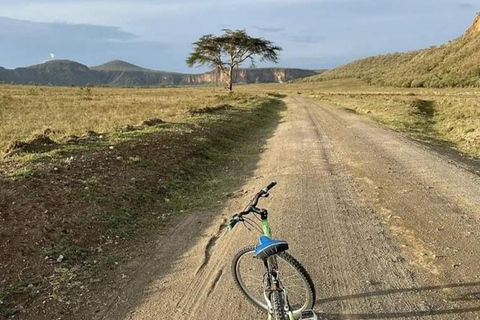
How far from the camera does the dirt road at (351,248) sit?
514 centimetres

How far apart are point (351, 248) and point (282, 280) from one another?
2.21 meters

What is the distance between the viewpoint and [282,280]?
475 cm

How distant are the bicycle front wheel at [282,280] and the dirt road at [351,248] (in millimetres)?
180

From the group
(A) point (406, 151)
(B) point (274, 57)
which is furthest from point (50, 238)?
(B) point (274, 57)

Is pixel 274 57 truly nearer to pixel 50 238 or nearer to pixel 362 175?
pixel 362 175

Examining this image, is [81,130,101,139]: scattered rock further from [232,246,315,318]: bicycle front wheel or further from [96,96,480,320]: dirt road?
[232,246,315,318]: bicycle front wheel

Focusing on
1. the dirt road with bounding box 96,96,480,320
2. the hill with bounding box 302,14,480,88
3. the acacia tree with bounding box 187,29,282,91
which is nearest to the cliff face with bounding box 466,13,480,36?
the hill with bounding box 302,14,480,88

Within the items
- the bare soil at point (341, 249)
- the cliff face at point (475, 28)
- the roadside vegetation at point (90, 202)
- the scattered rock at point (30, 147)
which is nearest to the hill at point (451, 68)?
the cliff face at point (475, 28)

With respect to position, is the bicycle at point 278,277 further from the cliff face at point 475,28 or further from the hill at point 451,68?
the cliff face at point 475,28

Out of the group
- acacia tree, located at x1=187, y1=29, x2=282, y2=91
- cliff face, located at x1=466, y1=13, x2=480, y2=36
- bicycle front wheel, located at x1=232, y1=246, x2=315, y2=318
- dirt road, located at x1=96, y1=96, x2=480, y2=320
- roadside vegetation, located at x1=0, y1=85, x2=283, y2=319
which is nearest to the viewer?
bicycle front wheel, located at x1=232, y1=246, x2=315, y2=318

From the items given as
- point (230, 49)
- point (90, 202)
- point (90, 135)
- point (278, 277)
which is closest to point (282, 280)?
point (278, 277)

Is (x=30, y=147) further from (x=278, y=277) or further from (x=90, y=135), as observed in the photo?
(x=278, y=277)

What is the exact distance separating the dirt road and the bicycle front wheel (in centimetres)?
18

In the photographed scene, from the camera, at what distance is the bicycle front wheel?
4.50 meters
